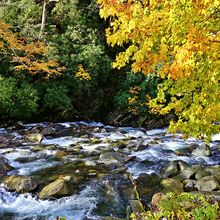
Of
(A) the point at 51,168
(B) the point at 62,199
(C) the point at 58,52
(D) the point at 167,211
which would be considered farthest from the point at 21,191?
(C) the point at 58,52

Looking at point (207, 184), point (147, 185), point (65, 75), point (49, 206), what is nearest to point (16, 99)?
point (65, 75)

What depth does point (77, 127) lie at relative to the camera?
16750 millimetres

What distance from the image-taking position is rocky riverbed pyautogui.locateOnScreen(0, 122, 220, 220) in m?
7.56

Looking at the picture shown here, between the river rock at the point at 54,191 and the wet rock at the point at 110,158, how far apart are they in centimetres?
291

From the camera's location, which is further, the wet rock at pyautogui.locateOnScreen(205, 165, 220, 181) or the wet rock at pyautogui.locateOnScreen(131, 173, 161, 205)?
the wet rock at pyautogui.locateOnScreen(205, 165, 220, 181)

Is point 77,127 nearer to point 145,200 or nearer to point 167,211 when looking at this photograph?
point 145,200

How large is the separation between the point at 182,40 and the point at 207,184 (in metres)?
5.04

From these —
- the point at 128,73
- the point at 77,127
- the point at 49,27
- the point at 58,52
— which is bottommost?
the point at 77,127

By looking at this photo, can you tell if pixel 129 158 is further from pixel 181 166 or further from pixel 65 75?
pixel 65 75

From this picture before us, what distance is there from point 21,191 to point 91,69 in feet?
36.1

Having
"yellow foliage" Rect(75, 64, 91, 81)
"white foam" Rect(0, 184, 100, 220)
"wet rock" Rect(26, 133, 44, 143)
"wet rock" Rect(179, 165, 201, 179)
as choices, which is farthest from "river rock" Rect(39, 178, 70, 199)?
"yellow foliage" Rect(75, 64, 91, 81)

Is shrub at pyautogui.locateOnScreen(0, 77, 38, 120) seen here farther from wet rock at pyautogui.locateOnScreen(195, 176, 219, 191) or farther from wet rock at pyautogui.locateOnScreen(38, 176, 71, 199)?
wet rock at pyautogui.locateOnScreen(195, 176, 219, 191)

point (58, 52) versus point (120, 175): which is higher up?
point (58, 52)

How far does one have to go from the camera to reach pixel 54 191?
7.89 meters
